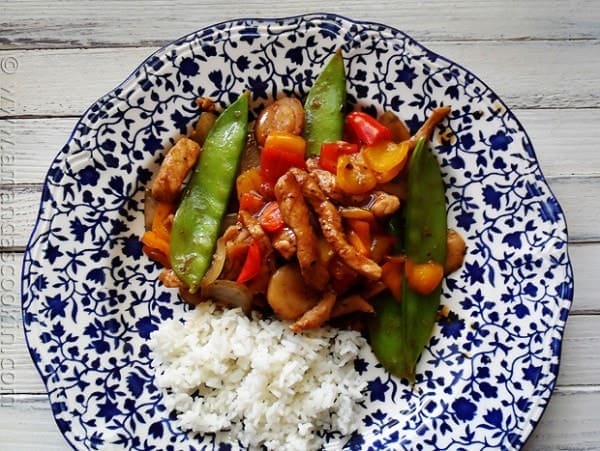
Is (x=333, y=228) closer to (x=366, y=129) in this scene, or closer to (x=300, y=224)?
(x=300, y=224)

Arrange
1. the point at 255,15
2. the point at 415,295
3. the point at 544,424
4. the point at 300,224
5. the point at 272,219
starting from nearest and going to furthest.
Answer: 1. the point at 300,224
2. the point at 272,219
3. the point at 415,295
4. the point at 544,424
5. the point at 255,15

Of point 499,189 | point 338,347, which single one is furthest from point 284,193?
point 499,189

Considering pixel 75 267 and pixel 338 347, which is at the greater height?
pixel 75 267

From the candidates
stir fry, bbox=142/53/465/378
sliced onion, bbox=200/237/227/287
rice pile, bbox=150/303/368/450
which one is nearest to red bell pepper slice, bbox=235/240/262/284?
stir fry, bbox=142/53/465/378

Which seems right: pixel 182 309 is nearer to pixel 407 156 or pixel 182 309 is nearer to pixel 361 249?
pixel 361 249

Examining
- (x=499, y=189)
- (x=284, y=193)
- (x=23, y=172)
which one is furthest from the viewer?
(x=23, y=172)

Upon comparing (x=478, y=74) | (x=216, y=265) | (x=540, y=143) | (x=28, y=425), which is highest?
(x=478, y=74)

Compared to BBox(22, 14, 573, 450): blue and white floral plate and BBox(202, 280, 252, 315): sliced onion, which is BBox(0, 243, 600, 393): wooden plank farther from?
BBox(202, 280, 252, 315): sliced onion

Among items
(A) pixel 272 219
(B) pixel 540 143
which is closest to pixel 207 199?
(A) pixel 272 219
